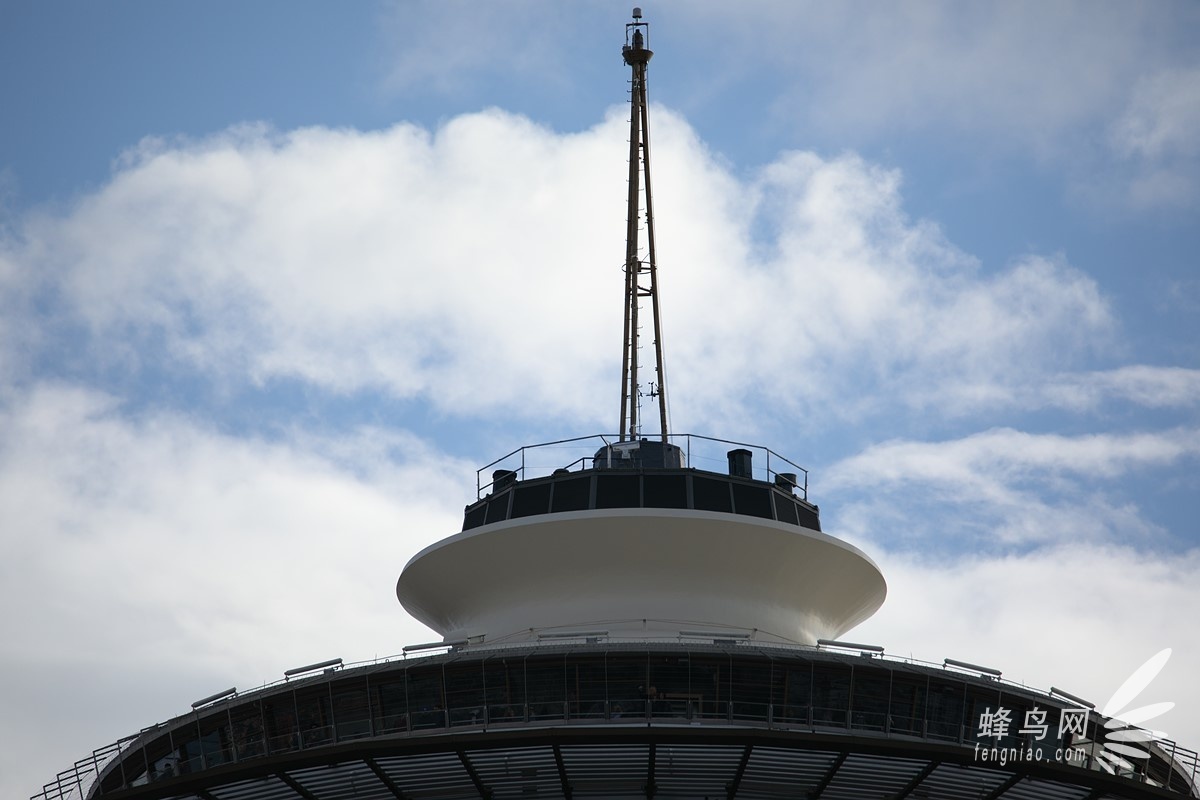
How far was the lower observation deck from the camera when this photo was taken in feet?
116

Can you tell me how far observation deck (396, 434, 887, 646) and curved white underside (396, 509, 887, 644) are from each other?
0.10 feet

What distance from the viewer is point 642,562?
1720 inches

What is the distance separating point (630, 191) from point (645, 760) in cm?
2737

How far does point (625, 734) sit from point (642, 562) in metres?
9.22

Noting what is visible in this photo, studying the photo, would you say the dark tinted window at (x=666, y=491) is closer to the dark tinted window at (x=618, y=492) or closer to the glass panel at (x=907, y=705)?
the dark tinted window at (x=618, y=492)

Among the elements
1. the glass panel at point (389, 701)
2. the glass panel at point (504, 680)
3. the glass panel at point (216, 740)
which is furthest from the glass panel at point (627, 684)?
the glass panel at point (216, 740)

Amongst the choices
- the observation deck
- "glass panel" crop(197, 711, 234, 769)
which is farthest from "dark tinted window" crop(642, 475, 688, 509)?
"glass panel" crop(197, 711, 234, 769)

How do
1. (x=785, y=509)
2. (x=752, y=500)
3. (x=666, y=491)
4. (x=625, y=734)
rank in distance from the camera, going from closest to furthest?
(x=625, y=734) < (x=666, y=491) < (x=752, y=500) < (x=785, y=509)

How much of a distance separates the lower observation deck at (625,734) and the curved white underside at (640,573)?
4480 millimetres

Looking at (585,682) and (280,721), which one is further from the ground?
(585,682)

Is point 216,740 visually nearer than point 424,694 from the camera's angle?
No

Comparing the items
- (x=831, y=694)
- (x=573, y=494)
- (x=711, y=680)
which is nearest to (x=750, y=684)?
(x=711, y=680)

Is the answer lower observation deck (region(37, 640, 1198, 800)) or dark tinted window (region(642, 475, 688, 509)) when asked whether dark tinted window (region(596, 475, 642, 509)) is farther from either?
lower observation deck (region(37, 640, 1198, 800))

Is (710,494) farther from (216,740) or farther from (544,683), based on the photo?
(216,740)
